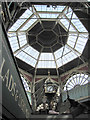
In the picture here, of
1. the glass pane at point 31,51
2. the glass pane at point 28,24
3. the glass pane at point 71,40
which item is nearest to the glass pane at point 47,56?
the glass pane at point 31,51

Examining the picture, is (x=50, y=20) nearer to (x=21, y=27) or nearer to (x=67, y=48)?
(x=21, y=27)

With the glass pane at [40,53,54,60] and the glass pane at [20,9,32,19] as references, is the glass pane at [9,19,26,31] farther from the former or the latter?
the glass pane at [40,53,54,60]

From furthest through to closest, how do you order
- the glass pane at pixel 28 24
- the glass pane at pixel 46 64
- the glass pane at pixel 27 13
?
the glass pane at pixel 46 64 < the glass pane at pixel 28 24 < the glass pane at pixel 27 13

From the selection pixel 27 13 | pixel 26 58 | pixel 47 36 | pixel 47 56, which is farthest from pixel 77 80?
pixel 27 13

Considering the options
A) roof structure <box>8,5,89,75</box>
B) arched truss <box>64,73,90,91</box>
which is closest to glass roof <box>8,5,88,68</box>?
roof structure <box>8,5,89,75</box>

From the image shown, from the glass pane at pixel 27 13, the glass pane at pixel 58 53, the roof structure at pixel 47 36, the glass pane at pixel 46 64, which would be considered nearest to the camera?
the glass pane at pixel 27 13

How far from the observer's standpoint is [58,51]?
26734 mm

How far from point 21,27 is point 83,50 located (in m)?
11.1

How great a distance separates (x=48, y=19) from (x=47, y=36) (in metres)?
4.92

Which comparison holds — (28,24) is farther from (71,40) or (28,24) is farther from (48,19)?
(71,40)

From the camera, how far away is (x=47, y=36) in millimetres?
24828

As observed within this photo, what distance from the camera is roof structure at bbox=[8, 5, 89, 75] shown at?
1933 centimetres

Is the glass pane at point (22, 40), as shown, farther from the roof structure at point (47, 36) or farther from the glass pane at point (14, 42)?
the glass pane at point (14, 42)

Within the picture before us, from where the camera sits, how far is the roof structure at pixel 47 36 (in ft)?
63.4
